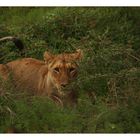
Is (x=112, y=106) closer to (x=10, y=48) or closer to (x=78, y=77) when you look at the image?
(x=78, y=77)

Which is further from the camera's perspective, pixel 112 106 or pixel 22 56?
pixel 22 56

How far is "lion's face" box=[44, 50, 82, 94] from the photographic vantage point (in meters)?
7.88

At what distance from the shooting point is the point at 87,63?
26.2 feet

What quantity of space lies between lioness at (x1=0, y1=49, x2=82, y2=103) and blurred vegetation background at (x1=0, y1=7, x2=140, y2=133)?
8 cm

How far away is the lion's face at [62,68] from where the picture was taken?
7.88 meters

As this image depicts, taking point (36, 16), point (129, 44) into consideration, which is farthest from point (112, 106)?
point (36, 16)

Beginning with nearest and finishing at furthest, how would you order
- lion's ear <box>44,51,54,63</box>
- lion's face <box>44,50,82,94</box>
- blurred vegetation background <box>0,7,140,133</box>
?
blurred vegetation background <box>0,7,140,133</box>, lion's face <box>44,50,82,94</box>, lion's ear <box>44,51,54,63</box>

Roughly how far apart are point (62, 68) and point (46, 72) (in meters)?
0.24

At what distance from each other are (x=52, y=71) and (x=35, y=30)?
637 millimetres

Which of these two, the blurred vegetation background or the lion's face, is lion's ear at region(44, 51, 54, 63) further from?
the blurred vegetation background

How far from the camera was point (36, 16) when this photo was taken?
8.48 m

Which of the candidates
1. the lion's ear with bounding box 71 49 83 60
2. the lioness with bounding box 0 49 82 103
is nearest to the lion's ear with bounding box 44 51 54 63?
the lioness with bounding box 0 49 82 103

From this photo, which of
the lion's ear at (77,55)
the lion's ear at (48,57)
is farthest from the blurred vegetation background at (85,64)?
the lion's ear at (48,57)
